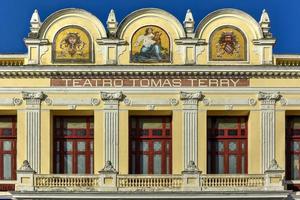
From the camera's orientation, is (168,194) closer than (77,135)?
Yes

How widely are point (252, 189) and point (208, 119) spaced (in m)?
4.49

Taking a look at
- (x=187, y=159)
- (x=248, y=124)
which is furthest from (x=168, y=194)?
(x=248, y=124)

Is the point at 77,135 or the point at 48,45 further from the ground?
the point at 48,45

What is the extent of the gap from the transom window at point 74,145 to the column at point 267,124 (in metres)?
7.89

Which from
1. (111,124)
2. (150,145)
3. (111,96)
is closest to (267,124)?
(150,145)

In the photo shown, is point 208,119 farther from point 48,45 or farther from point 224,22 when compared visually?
point 48,45

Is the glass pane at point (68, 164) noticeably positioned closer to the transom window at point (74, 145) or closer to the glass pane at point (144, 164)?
the transom window at point (74, 145)

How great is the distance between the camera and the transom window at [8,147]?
139 feet

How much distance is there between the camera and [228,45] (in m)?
41.9

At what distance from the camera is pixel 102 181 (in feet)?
130

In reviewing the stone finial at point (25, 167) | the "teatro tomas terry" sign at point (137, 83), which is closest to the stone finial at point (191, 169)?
the "teatro tomas terry" sign at point (137, 83)

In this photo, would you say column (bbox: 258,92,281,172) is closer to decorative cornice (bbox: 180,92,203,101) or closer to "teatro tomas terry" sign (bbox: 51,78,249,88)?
"teatro tomas terry" sign (bbox: 51,78,249,88)

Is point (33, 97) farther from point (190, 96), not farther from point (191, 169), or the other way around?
point (191, 169)

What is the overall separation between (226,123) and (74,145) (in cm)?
719
